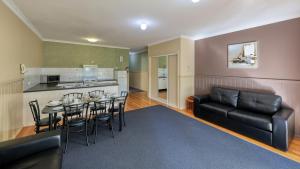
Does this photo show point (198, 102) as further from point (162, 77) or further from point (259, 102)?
point (162, 77)

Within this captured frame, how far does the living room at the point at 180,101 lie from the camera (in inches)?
83.8

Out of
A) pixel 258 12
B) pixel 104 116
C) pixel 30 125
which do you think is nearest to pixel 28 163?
pixel 104 116

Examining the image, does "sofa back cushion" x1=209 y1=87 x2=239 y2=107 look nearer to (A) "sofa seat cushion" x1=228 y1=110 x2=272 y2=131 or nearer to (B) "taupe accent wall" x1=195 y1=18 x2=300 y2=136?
(B) "taupe accent wall" x1=195 y1=18 x2=300 y2=136

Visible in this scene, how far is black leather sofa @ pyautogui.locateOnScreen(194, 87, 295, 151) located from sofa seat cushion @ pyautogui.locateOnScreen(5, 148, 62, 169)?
3273mm

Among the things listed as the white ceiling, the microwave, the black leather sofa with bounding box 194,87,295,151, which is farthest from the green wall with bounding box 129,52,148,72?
the black leather sofa with bounding box 194,87,295,151

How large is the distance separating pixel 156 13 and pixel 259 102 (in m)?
3.01

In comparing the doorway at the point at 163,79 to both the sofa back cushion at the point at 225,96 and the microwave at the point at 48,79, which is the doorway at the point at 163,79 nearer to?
the sofa back cushion at the point at 225,96

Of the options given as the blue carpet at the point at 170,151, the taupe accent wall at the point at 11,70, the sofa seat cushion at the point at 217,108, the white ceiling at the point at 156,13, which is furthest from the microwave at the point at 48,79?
the sofa seat cushion at the point at 217,108

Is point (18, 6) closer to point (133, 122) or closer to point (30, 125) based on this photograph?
point (30, 125)

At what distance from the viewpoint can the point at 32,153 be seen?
1580 mm

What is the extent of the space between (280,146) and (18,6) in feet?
17.8

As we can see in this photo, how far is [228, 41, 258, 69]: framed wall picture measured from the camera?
341cm

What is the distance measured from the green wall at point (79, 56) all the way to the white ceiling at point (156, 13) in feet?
5.64

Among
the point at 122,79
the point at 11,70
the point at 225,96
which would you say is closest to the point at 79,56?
the point at 122,79
